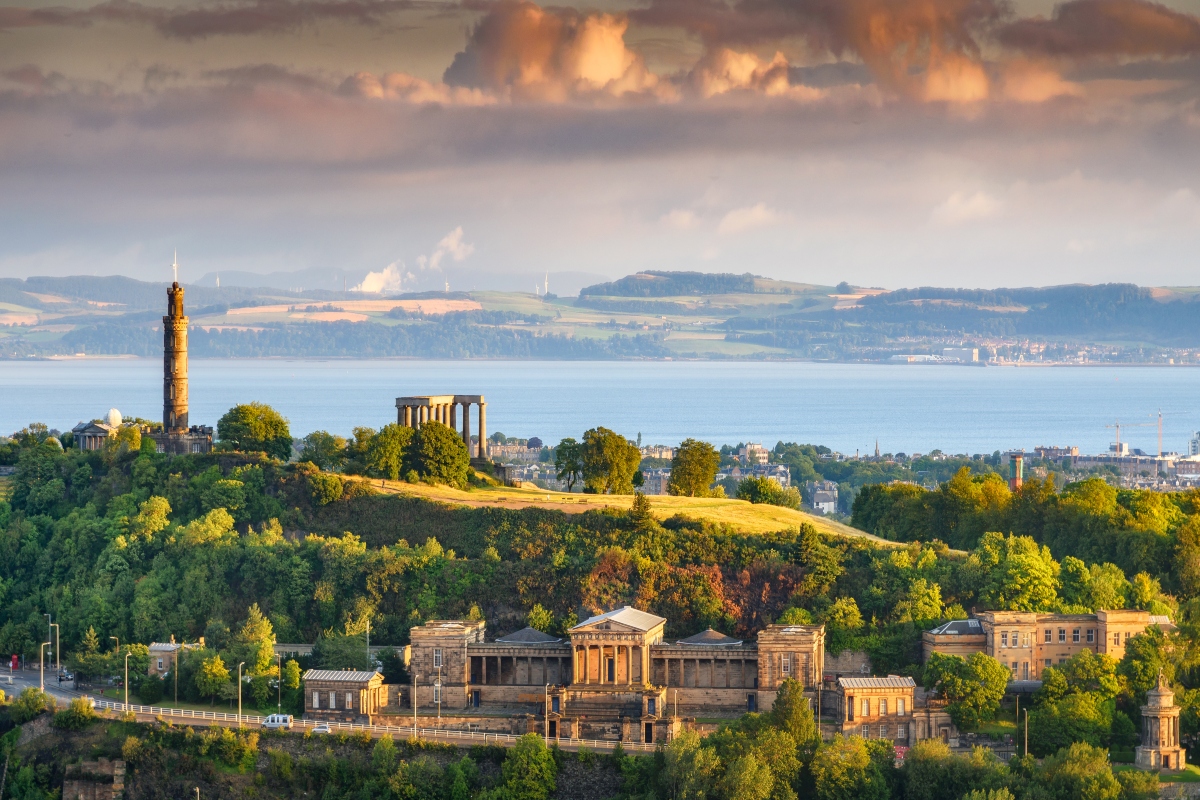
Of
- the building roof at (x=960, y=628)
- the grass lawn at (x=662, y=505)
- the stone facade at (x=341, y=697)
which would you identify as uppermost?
the grass lawn at (x=662, y=505)

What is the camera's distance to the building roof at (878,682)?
3019 inches

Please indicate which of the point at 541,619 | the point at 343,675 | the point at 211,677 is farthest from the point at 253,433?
the point at 343,675

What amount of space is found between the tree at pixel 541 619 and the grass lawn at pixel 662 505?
10.3 metres

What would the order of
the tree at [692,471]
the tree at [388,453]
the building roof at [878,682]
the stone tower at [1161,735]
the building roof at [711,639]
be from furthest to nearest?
the tree at [692,471] → the tree at [388,453] → the building roof at [711,639] → the building roof at [878,682] → the stone tower at [1161,735]

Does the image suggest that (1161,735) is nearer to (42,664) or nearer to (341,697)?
(341,697)

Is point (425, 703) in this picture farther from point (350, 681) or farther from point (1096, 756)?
point (1096, 756)

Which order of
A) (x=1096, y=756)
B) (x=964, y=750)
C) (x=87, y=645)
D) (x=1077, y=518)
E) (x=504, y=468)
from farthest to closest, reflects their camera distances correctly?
(x=504, y=468) < (x=1077, y=518) < (x=87, y=645) < (x=964, y=750) < (x=1096, y=756)

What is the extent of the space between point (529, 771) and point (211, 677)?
16.6m

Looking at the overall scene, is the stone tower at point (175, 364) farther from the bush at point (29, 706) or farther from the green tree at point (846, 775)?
the green tree at point (846, 775)

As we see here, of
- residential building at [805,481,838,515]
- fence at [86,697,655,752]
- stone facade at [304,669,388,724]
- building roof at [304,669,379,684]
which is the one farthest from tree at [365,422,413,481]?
residential building at [805,481,838,515]

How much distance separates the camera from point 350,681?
79.3 meters

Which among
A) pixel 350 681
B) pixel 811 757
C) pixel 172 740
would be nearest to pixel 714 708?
pixel 811 757

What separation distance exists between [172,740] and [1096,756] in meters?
35.7

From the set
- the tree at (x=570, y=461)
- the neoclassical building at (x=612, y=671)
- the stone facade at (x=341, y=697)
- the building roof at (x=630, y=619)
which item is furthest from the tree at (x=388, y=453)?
the stone facade at (x=341, y=697)
